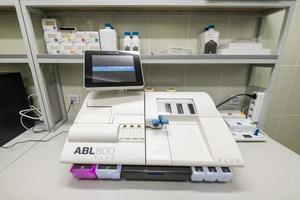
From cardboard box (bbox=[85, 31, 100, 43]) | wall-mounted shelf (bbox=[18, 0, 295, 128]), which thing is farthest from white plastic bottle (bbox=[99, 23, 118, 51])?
wall-mounted shelf (bbox=[18, 0, 295, 128])

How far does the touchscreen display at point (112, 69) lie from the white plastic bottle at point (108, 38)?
16cm

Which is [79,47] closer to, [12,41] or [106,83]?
[106,83]

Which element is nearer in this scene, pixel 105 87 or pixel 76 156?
pixel 76 156

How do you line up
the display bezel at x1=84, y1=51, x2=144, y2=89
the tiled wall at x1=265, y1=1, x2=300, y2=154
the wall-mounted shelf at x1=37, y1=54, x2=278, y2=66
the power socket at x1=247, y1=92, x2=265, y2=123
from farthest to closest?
the tiled wall at x1=265, y1=1, x2=300, y2=154
the power socket at x1=247, y1=92, x2=265, y2=123
the wall-mounted shelf at x1=37, y1=54, x2=278, y2=66
the display bezel at x1=84, y1=51, x2=144, y2=89

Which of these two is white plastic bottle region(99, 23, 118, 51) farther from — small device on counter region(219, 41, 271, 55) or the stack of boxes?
small device on counter region(219, 41, 271, 55)

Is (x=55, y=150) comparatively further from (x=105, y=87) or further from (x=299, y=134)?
(x=299, y=134)

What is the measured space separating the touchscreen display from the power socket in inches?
34.3

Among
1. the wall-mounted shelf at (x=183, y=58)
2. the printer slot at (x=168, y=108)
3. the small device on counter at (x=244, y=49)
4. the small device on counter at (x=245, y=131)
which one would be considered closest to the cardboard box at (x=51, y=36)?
the wall-mounted shelf at (x=183, y=58)

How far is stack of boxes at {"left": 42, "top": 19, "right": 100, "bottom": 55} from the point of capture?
90cm

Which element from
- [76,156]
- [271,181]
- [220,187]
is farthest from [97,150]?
[271,181]

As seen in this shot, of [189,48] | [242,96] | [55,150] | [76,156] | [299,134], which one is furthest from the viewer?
[299,134]

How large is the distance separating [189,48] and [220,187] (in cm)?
94

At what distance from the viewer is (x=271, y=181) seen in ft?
2.13

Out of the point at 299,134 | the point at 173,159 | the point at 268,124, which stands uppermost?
the point at 173,159
